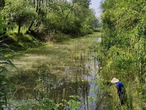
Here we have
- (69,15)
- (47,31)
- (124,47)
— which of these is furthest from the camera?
(69,15)

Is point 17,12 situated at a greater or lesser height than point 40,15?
lesser

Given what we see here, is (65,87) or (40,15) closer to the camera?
(65,87)

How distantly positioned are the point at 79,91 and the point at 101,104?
4.03ft

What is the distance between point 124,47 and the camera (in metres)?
10.2

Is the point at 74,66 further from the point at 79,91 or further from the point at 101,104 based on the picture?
the point at 101,104

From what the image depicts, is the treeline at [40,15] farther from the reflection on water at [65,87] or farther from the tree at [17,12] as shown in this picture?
the reflection on water at [65,87]

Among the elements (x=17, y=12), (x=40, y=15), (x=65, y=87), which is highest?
(x=40, y=15)

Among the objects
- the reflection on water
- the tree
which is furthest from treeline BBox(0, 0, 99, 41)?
the reflection on water

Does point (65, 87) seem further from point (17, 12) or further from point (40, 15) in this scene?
point (40, 15)

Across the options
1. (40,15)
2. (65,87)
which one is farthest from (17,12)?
(65,87)

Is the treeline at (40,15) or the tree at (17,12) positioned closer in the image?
the tree at (17,12)

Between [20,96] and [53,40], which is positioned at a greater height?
[53,40]

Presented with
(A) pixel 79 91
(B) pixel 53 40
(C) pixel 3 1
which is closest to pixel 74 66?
(A) pixel 79 91

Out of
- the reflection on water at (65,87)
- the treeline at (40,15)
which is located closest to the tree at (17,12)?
the treeline at (40,15)
